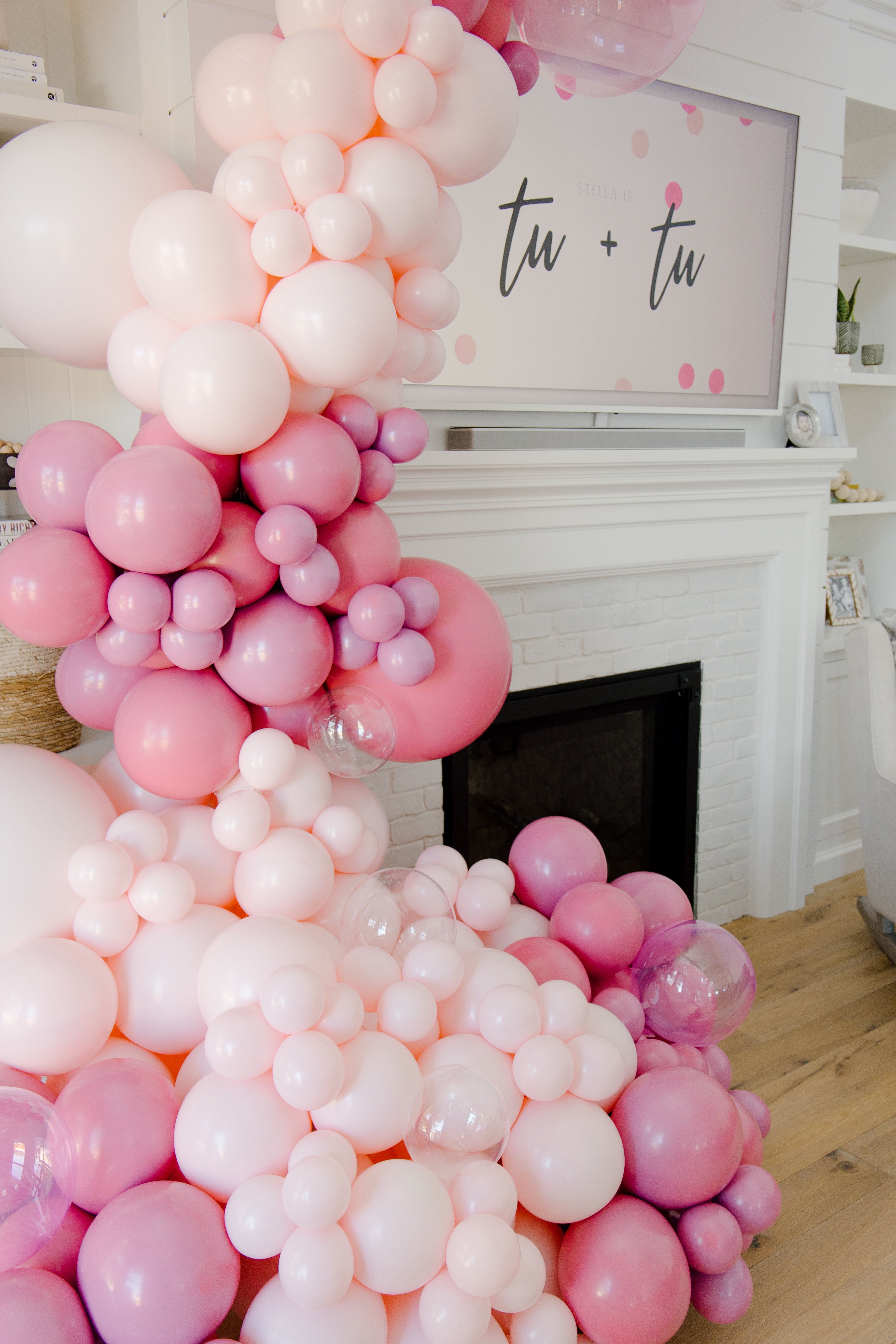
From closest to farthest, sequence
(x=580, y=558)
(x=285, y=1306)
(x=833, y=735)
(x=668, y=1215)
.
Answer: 1. (x=285, y=1306)
2. (x=668, y=1215)
3. (x=580, y=558)
4. (x=833, y=735)

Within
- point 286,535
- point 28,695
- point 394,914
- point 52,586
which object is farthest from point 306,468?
point 28,695

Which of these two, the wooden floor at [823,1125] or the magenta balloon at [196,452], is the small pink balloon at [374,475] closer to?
the magenta balloon at [196,452]

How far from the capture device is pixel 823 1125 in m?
1.85

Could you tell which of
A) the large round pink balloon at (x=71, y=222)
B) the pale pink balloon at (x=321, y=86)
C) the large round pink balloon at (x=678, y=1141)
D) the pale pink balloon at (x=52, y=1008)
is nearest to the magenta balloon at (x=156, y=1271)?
the pale pink balloon at (x=52, y=1008)

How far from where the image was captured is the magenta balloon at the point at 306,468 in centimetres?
111

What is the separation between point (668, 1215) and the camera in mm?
1244

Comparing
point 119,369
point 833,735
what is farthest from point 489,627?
point 833,735

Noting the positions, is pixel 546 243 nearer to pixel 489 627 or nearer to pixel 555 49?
pixel 555 49

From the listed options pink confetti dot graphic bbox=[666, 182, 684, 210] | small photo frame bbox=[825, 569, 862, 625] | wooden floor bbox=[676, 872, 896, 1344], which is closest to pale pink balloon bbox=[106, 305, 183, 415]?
wooden floor bbox=[676, 872, 896, 1344]

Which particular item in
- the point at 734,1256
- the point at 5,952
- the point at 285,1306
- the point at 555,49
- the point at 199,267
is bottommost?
the point at 734,1256

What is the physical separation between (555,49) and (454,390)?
0.74 metres

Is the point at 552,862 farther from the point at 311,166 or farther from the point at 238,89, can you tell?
the point at 238,89

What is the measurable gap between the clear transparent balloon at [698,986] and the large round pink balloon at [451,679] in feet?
1.33

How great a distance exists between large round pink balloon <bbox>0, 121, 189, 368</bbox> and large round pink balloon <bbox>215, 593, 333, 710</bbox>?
0.37 m
